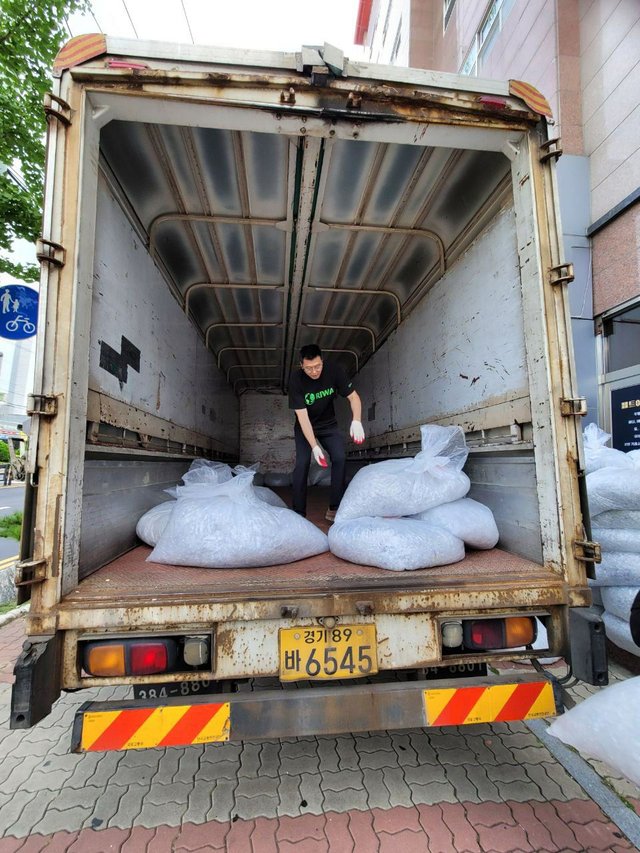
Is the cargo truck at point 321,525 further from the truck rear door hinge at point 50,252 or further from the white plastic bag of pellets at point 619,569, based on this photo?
the white plastic bag of pellets at point 619,569

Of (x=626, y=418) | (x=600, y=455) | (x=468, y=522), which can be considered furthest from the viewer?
(x=626, y=418)

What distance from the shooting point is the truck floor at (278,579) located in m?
1.58

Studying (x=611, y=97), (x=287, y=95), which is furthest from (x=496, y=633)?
(x=611, y=97)

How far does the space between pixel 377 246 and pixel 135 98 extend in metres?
2.18

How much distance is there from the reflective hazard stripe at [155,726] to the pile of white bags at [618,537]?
2.34 m

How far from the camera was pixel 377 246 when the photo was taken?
3533mm

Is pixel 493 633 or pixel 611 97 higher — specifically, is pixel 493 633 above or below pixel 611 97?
below

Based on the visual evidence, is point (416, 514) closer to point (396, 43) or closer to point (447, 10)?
point (447, 10)

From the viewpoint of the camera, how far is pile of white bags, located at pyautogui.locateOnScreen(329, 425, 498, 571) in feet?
6.25

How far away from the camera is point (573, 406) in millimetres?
1781

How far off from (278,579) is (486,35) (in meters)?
9.10

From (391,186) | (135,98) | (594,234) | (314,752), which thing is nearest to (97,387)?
(135,98)

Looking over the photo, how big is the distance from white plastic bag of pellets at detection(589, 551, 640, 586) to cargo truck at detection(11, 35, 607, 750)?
0.87m

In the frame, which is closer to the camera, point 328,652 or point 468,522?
point 328,652
